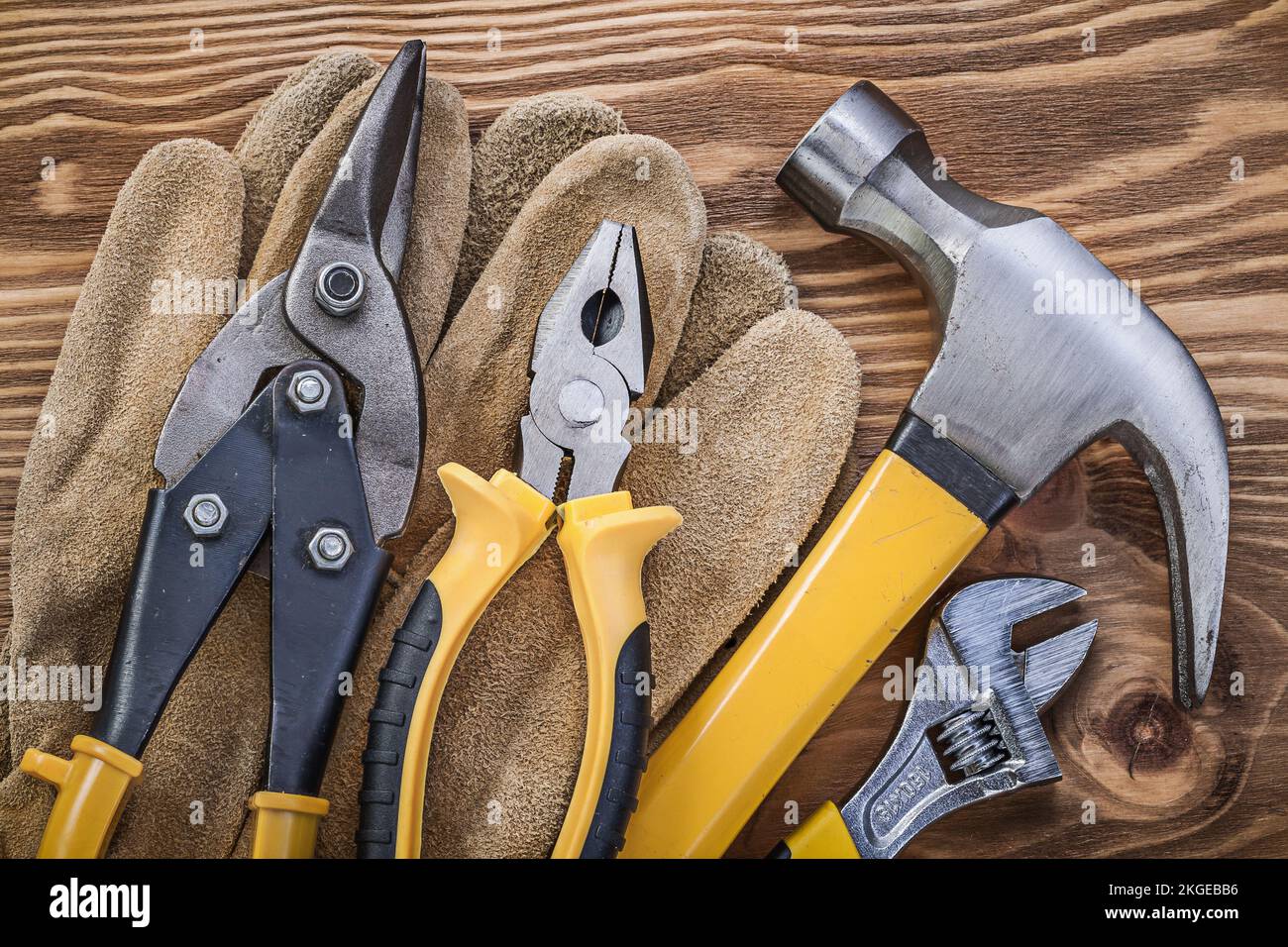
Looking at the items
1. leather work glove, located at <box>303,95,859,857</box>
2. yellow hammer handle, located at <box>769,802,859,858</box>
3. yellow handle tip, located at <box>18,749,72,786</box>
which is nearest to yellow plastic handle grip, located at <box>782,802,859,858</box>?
yellow hammer handle, located at <box>769,802,859,858</box>

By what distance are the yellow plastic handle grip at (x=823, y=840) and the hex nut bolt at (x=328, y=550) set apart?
19.3 inches

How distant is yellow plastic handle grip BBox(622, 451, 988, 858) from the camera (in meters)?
0.90

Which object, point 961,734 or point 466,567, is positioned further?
point 961,734

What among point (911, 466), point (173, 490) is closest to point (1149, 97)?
point (911, 466)

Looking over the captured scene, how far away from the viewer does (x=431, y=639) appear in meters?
0.82

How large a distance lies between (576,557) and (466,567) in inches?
3.6

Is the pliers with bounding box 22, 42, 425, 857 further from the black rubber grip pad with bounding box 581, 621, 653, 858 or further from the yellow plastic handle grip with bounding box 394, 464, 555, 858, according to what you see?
the black rubber grip pad with bounding box 581, 621, 653, 858

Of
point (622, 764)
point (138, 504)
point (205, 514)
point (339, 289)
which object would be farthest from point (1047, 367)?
point (138, 504)

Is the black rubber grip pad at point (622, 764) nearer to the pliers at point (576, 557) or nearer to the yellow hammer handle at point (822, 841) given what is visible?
the pliers at point (576, 557)

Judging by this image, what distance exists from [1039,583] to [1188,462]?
0.57ft

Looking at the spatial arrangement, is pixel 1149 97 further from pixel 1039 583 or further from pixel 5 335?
pixel 5 335

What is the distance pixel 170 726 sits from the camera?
912 mm

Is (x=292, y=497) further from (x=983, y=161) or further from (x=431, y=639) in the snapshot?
(x=983, y=161)

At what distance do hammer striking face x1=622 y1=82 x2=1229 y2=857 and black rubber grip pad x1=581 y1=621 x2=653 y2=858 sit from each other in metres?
0.09
